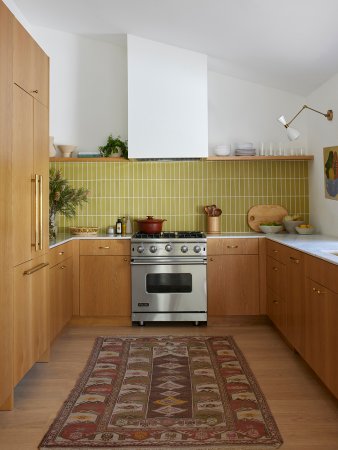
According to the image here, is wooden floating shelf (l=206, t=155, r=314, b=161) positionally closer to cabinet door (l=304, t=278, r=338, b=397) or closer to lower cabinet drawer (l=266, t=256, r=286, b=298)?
lower cabinet drawer (l=266, t=256, r=286, b=298)

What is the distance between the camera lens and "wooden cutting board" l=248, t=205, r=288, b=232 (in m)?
5.56

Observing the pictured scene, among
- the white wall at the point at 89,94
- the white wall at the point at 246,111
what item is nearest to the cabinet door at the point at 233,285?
the white wall at the point at 246,111

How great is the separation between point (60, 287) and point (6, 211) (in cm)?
174

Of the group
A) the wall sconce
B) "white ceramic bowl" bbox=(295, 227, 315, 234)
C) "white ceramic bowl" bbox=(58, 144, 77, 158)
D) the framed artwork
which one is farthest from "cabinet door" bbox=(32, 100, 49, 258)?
"white ceramic bowl" bbox=(295, 227, 315, 234)

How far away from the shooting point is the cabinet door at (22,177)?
2951mm

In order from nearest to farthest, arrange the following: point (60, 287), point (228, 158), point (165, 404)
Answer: point (165, 404), point (60, 287), point (228, 158)

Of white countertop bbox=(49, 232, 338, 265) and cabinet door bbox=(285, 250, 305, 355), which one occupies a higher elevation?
white countertop bbox=(49, 232, 338, 265)

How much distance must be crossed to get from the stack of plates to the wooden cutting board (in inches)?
24.0

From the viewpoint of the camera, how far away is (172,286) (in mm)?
4969

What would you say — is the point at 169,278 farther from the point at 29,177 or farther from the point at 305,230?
the point at 29,177

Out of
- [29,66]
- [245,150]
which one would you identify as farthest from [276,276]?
[29,66]

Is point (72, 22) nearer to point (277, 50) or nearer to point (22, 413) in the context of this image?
point (277, 50)

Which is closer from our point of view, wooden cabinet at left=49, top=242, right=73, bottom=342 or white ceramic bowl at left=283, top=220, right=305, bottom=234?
wooden cabinet at left=49, top=242, right=73, bottom=342

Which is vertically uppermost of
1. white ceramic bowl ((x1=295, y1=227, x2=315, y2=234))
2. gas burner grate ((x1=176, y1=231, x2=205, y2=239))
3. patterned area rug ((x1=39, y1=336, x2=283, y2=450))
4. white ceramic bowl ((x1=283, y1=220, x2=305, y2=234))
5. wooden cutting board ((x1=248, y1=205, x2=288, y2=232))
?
wooden cutting board ((x1=248, y1=205, x2=288, y2=232))
